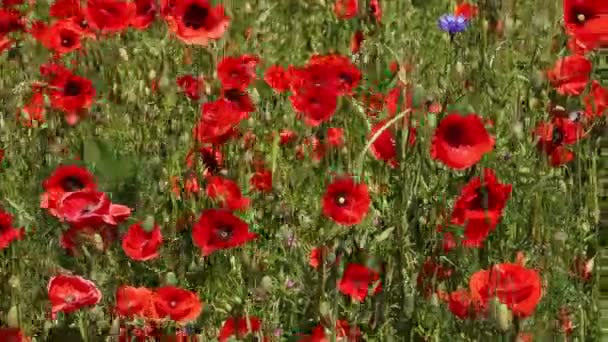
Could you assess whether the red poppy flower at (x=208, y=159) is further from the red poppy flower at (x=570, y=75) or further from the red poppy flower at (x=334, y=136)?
the red poppy flower at (x=570, y=75)

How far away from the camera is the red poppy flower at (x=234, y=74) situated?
2.33 m

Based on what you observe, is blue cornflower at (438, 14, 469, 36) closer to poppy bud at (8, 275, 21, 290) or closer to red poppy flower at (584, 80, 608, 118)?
red poppy flower at (584, 80, 608, 118)

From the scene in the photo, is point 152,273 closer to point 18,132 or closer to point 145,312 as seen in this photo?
point 145,312

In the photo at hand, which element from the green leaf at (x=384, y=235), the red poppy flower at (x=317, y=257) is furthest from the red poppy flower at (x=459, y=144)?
the red poppy flower at (x=317, y=257)

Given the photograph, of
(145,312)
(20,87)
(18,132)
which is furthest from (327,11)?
(145,312)

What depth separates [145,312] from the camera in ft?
5.98

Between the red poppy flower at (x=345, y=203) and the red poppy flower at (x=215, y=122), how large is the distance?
1.30ft

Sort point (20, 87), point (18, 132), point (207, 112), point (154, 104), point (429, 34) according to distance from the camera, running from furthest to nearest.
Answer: point (429, 34), point (18, 132), point (154, 104), point (20, 87), point (207, 112)

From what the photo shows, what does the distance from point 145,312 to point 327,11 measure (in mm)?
2361

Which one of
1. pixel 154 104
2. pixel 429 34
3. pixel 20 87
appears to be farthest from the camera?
pixel 429 34

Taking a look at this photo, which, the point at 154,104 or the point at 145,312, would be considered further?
the point at 154,104

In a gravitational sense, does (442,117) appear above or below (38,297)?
above

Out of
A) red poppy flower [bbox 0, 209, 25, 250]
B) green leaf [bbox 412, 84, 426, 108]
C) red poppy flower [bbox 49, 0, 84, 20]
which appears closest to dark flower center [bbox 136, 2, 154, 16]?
red poppy flower [bbox 49, 0, 84, 20]

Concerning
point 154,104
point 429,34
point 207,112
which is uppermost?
point 207,112
